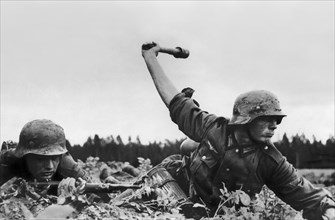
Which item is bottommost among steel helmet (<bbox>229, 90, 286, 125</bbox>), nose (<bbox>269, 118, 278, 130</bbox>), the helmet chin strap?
the helmet chin strap

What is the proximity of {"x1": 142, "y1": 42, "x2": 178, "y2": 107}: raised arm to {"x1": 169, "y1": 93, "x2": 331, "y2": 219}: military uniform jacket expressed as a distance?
270 mm

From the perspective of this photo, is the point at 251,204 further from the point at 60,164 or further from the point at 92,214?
the point at 60,164

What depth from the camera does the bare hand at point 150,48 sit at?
10008 mm

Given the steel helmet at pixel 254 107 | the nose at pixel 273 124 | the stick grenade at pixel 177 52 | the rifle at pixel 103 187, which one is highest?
the stick grenade at pixel 177 52

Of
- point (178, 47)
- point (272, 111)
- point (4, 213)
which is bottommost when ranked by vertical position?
point (4, 213)

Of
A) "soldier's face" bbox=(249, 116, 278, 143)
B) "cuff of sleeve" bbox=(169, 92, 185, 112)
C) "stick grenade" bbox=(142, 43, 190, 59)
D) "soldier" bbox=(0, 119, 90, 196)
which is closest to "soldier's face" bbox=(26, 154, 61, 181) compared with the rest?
"soldier" bbox=(0, 119, 90, 196)

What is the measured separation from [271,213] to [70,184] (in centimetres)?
175

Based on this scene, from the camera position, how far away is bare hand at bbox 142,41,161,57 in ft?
32.8

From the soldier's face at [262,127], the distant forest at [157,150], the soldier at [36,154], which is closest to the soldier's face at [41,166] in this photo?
the soldier at [36,154]

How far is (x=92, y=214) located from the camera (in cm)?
736

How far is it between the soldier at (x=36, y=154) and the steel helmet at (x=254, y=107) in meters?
1.75

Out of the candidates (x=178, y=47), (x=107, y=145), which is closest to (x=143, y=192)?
(x=178, y=47)

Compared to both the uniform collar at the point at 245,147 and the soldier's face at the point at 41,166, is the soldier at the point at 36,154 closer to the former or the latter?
the soldier's face at the point at 41,166

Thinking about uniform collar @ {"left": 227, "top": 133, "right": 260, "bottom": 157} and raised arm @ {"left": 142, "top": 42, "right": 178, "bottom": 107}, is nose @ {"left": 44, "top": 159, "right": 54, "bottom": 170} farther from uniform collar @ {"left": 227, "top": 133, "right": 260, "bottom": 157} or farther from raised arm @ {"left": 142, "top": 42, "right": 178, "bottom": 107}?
uniform collar @ {"left": 227, "top": 133, "right": 260, "bottom": 157}
